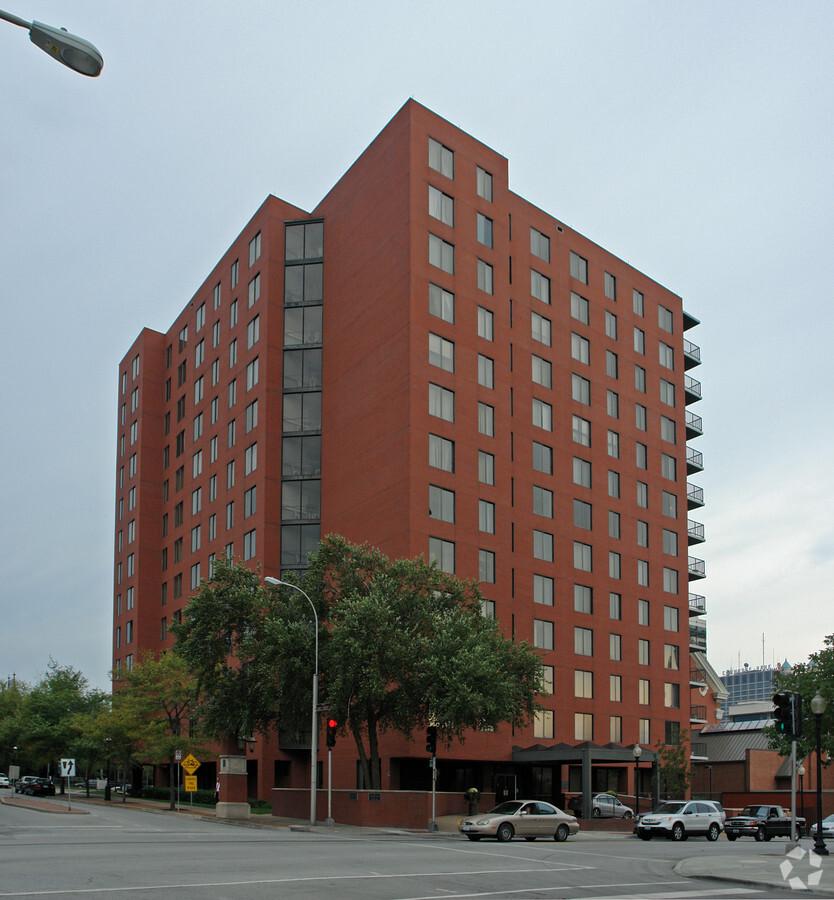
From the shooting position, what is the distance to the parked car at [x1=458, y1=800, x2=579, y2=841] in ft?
108

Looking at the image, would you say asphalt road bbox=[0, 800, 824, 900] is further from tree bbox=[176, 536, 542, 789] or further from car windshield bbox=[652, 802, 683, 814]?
tree bbox=[176, 536, 542, 789]

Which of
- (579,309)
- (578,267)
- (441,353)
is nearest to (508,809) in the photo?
(441,353)

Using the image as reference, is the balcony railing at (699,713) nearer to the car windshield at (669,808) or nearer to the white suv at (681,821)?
the white suv at (681,821)

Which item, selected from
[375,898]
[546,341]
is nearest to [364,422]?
[546,341]

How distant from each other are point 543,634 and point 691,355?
3249 centimetres

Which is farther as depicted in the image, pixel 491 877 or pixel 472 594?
pixel 472 594

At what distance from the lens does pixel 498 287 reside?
63344 millimetres

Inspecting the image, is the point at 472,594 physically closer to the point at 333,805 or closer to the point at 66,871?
the point at 333,805

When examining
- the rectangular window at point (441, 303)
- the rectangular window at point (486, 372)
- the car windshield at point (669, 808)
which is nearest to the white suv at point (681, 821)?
the car windshield at point (669, 808)

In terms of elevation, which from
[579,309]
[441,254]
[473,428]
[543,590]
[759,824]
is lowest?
[759,824]

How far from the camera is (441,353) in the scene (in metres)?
58.5

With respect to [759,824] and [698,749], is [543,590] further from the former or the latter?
[698,749]

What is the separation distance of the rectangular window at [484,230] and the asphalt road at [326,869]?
40368 mm

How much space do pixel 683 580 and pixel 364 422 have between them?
96.3 feet
